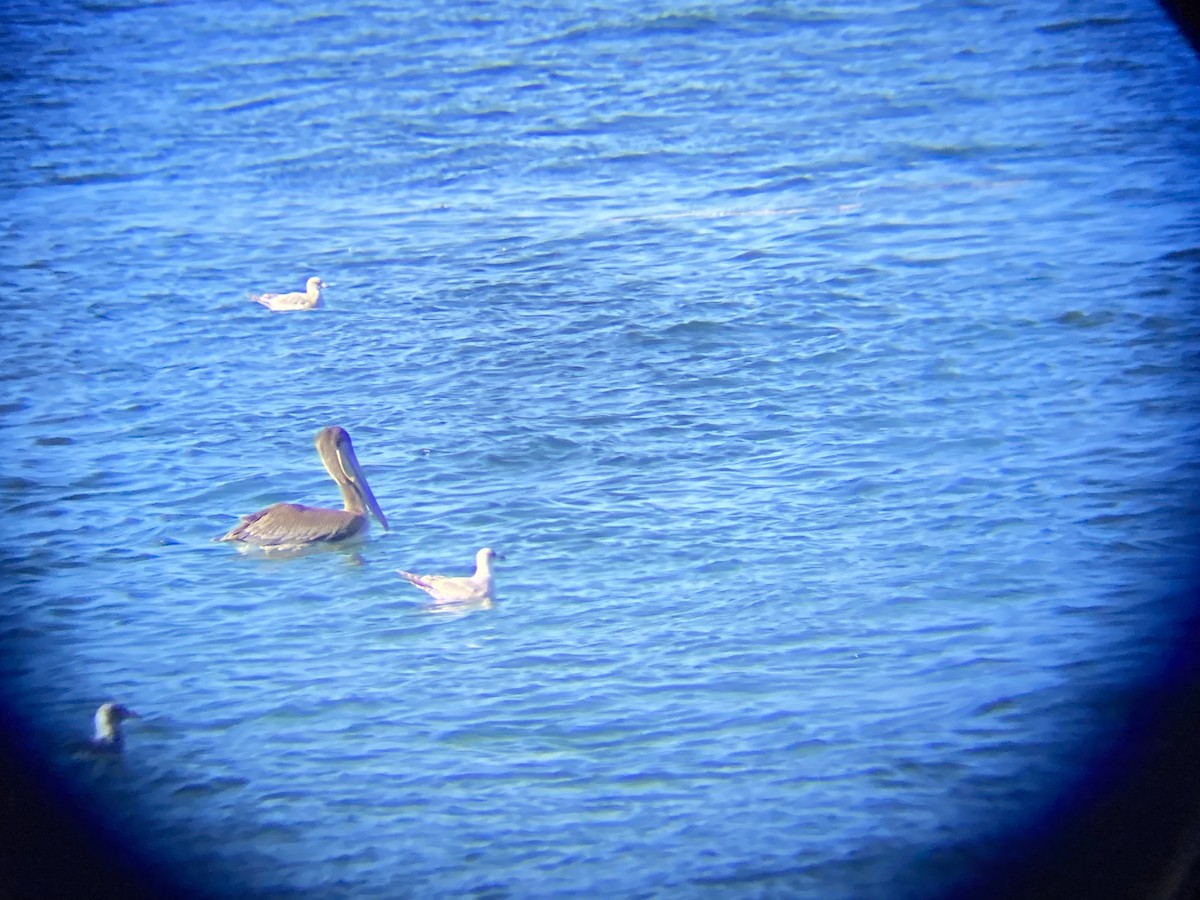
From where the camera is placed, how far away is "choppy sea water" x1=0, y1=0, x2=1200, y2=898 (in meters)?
4.00

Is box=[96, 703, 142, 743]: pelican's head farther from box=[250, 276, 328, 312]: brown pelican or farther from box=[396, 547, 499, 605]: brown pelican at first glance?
box=[250, 276, 328, 312]: brown pelican

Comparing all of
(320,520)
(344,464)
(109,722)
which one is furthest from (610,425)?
(109,722)

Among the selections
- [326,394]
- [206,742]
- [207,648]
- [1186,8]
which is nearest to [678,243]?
[326,394]

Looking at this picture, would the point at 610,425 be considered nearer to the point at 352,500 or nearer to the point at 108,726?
the point at 352,500

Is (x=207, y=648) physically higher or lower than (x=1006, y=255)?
lower

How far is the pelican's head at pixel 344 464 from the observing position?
19.5 ft

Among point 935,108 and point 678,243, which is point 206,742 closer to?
point 678,243

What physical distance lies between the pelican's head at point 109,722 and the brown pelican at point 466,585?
117 cm

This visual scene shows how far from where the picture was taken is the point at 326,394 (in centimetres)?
714

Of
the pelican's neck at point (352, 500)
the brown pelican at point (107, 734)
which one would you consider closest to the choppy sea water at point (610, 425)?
the brown pelican at point (107, 734)

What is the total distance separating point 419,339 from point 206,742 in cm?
364

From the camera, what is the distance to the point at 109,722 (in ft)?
14.0

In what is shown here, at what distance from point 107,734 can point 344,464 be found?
2.02 metres

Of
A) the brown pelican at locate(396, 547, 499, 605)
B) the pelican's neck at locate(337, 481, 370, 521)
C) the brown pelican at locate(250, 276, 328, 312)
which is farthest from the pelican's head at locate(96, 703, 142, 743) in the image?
the brown pelican at locate(250, 276, 328, 312)
